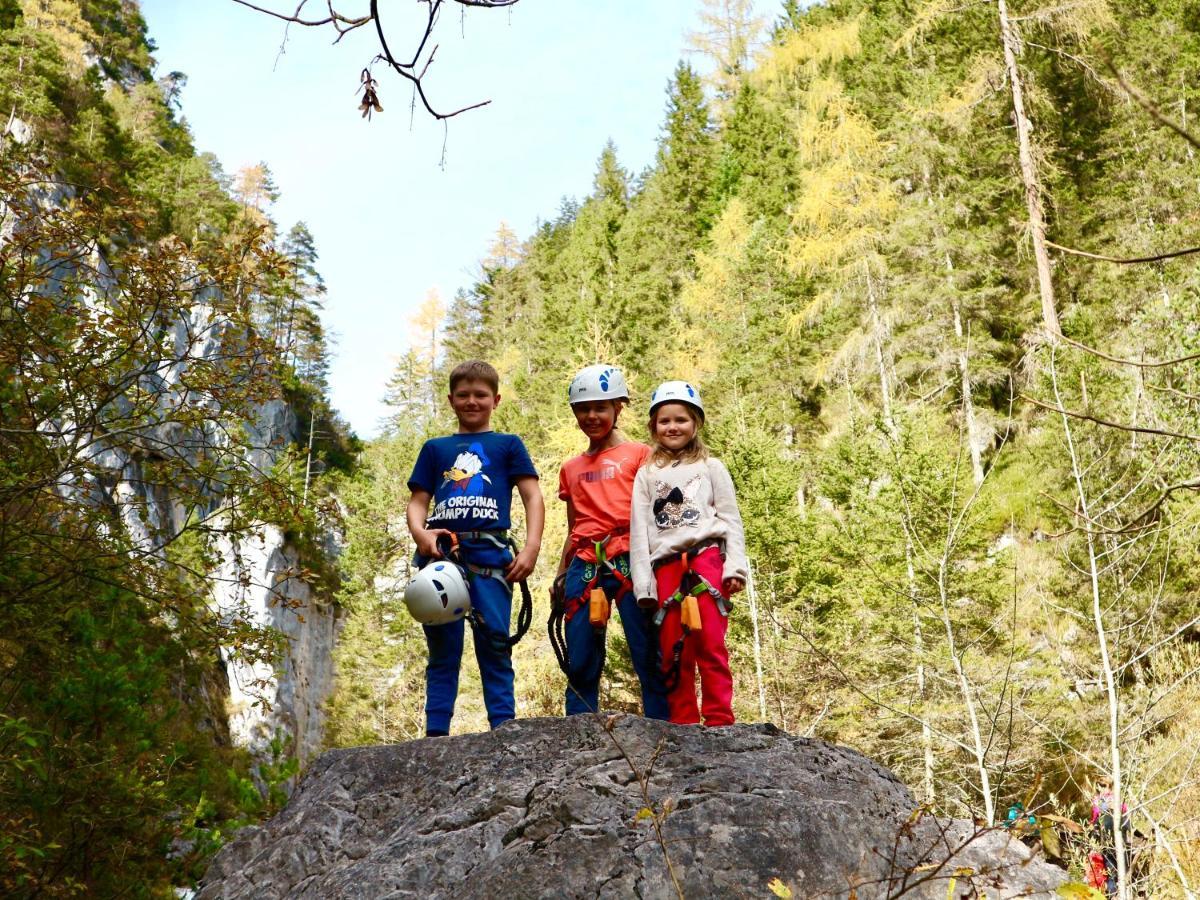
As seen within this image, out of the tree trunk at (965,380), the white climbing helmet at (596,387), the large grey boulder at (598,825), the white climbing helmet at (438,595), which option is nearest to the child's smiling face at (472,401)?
the white climbing helmet at (596,387)

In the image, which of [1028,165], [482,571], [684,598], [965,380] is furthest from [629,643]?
[1028,165]

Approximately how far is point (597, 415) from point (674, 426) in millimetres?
400

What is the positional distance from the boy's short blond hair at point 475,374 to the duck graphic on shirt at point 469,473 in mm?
318

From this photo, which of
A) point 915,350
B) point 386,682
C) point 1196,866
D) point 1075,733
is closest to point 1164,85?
point 915,350

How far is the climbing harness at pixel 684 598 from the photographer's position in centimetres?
392

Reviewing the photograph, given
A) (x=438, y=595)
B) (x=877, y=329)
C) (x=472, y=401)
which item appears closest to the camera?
(x=438, y=595)

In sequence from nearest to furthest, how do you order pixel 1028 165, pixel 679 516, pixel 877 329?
pixel 679 516, pixel 1028 165, pixel 877 329

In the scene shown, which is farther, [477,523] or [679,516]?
[477,523]

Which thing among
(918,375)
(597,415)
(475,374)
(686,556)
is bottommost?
(686,556)

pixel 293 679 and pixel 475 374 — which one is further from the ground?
pixel 475 374

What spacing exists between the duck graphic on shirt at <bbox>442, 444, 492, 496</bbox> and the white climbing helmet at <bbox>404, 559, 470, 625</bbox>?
448 mm

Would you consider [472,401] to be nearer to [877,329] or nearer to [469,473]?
[469,473]

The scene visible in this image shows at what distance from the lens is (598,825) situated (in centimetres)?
291

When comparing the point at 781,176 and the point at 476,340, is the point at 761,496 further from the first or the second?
the point at 476,340
